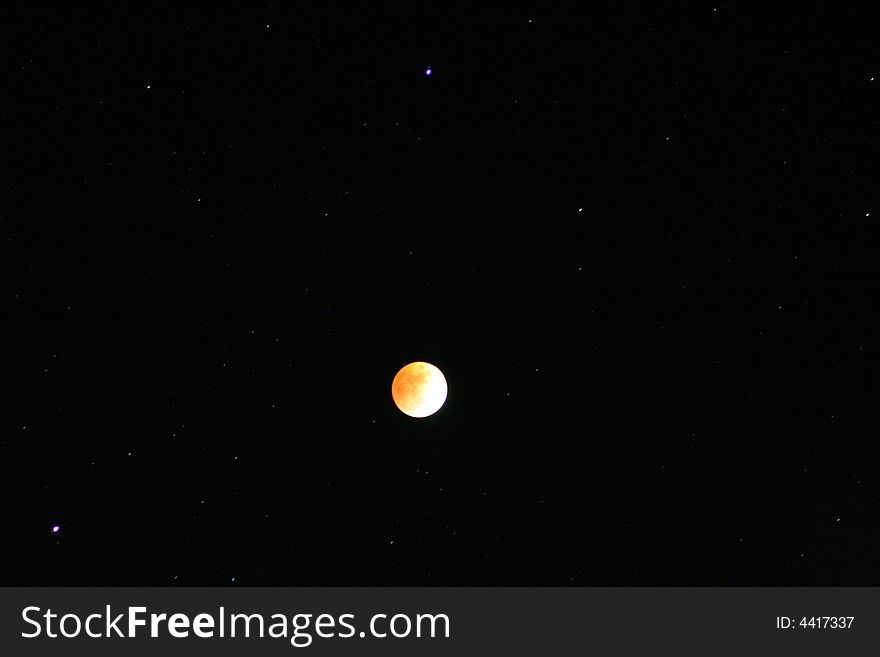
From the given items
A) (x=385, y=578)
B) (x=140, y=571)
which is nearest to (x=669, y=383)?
(x=385, y=578)

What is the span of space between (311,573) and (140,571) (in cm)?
88

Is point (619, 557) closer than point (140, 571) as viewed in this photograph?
No

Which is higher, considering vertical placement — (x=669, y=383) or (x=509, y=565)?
(x=669, y=383)

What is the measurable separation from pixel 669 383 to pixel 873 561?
4.57 ft

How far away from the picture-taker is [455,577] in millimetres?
4586

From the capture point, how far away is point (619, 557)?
467 centimetres

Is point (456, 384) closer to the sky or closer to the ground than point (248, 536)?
closer to the sky

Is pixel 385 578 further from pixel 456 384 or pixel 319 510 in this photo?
pixel 456 384
